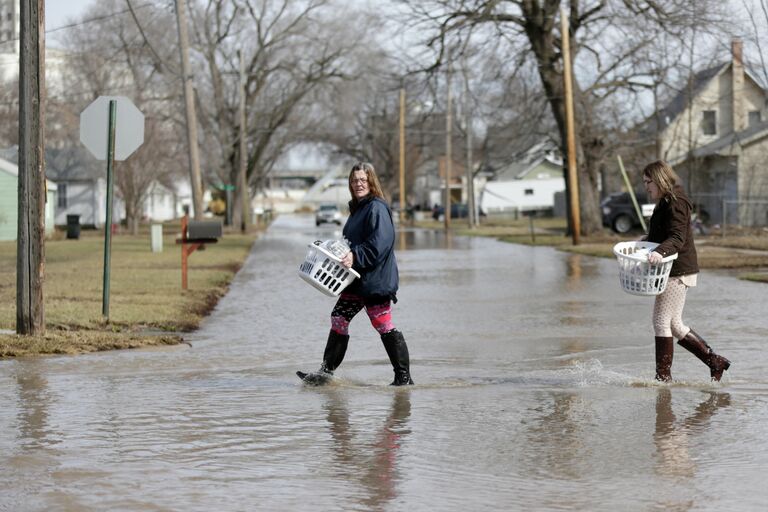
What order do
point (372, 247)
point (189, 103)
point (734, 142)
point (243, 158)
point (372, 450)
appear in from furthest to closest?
1. point (243, 158)
2. point (734, 142)
3. point (189, 103)
4. point (372, 247)
5. point (372, 450)

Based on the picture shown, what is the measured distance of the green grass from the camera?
15.1 m

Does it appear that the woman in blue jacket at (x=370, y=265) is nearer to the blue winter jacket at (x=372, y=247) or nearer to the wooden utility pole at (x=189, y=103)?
the blue winter jacket at (x=372, y=247)

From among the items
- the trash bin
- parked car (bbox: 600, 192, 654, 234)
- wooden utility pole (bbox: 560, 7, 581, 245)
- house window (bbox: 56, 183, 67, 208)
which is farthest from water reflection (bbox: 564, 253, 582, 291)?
house window (bbox: 56, 183, 67, 208)

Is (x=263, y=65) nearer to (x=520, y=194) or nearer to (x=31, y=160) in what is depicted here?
(x=520, y=194)

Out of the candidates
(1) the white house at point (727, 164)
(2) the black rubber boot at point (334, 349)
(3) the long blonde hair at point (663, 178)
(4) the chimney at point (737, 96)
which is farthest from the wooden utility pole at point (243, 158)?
(3) the long blonde hair at point (663, 178)

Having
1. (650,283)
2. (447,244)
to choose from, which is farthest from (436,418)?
(447,244)

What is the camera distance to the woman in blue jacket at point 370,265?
9820 mm

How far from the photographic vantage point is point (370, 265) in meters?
9.84

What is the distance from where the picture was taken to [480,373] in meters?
11.3

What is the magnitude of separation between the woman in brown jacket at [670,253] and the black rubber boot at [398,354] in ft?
6.22

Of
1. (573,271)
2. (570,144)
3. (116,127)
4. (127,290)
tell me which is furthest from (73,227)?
(116,127)

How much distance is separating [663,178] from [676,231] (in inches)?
15.9

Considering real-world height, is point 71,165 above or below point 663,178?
above

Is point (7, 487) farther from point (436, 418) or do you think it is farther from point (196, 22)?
point (196, 22)
